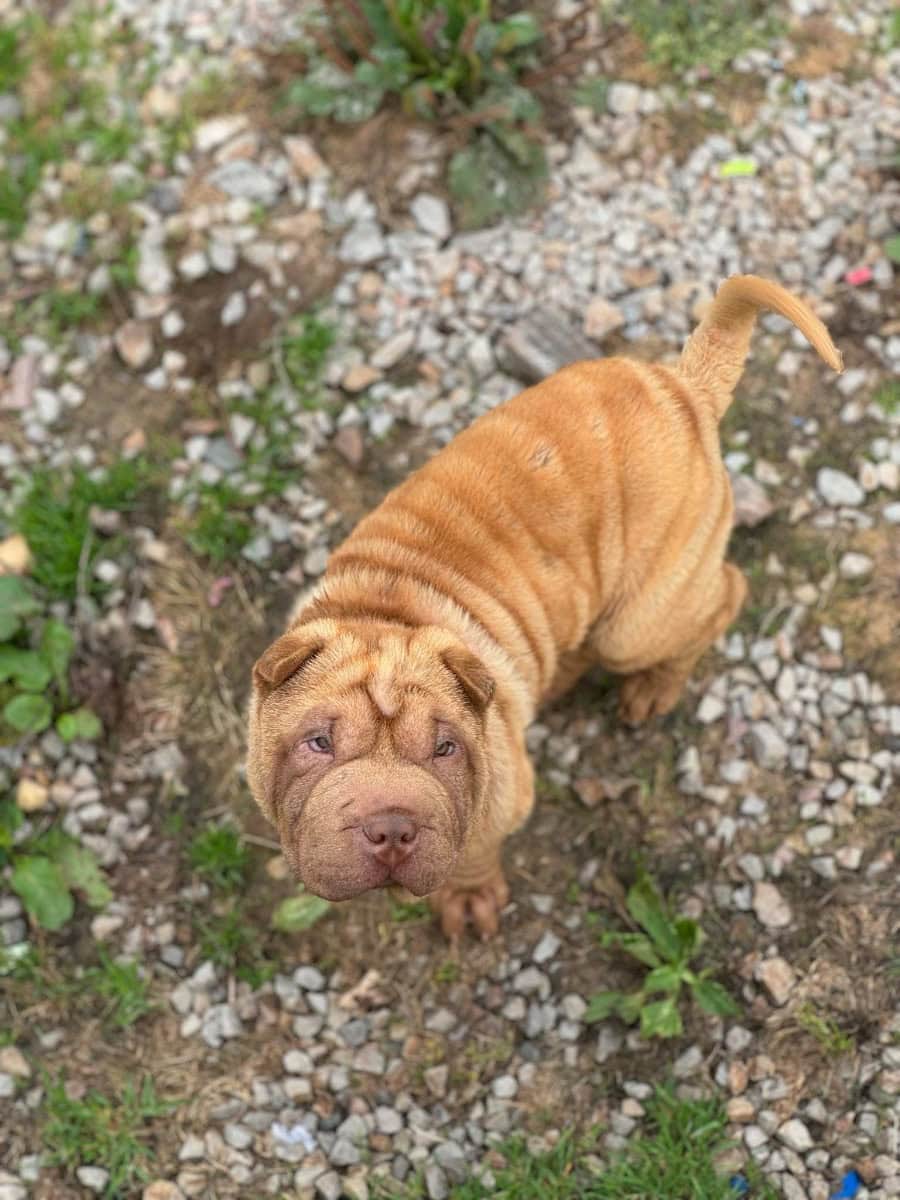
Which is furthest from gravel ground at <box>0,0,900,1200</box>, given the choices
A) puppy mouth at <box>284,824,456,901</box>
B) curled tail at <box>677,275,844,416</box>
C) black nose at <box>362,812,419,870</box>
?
black nose at <box>362,812,419,870</box>

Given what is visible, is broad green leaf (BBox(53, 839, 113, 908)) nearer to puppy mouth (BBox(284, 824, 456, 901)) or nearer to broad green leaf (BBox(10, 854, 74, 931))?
broad green leaf (BBox(10, 854, 74, 931))

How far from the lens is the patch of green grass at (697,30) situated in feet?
17.9

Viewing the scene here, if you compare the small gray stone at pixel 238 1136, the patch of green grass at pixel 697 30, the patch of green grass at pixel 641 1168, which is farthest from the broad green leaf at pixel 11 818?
the patch of green grass at pixel 697 30

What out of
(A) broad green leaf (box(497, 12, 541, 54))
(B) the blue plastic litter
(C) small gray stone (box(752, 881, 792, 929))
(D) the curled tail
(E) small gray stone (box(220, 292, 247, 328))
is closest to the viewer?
(D) the curled tail

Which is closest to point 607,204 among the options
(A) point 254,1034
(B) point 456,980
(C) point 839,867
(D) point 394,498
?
(D) point 394,498

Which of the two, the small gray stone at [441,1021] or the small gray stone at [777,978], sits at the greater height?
the small gray stone at [441,1021]

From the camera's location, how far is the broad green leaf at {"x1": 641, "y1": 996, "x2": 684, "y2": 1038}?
4.00m

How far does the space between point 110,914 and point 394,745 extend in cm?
202

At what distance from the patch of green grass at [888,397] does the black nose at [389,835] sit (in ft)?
9.99

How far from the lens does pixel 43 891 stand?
434cm

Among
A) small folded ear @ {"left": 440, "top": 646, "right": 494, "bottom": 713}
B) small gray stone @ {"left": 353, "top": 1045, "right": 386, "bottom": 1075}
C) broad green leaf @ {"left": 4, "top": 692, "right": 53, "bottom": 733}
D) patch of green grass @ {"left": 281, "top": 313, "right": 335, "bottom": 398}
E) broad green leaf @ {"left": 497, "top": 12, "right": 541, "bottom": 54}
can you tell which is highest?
broad green leaf @ {"left": 497, "top": 12, "right": 541, "bottom": 54}

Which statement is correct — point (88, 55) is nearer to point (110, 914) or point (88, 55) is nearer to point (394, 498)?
point (394, 498)

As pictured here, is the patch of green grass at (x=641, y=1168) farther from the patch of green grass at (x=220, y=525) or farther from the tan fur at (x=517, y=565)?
the patch of green grass at (x=220, y=525)

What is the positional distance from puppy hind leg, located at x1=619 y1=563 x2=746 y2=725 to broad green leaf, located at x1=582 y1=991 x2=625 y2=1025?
1.00 m
